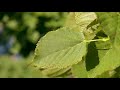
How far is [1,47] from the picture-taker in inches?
221

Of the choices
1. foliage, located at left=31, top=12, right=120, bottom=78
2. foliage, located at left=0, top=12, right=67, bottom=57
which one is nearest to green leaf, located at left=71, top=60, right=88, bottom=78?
foliage, located at left=31, top=12, right=120, bottom=78

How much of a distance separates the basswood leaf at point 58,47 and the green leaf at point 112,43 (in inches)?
1.5

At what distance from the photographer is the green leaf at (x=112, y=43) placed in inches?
23.8

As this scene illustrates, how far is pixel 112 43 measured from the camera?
61 centimetres

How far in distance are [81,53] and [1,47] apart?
200 inches

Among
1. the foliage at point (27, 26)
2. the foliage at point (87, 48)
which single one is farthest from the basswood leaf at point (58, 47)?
the foliage at point (27, 26)

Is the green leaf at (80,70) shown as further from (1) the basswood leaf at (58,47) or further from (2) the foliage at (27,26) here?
(2) the foliage at (27,26)

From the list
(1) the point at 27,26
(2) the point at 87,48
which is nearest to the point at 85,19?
(2) the point at 87,48

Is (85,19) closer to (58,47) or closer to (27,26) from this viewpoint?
(58,47)

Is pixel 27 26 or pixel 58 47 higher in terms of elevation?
pixel 27 26

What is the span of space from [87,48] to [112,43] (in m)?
0.04

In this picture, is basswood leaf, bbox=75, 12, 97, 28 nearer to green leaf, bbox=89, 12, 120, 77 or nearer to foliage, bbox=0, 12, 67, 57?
green leaf, bbox=89, 12, 120, 77
